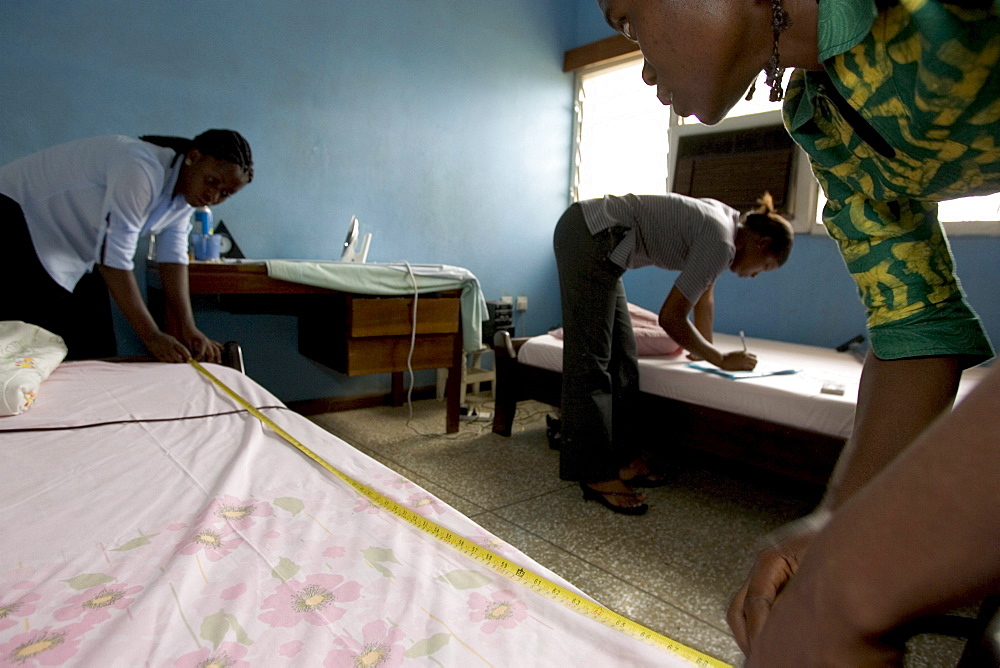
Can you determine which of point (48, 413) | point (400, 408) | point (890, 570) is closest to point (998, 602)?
point (890, 570)

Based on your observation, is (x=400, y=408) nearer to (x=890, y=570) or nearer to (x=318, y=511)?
(x=318, y=511)

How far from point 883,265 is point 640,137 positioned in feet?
11.6

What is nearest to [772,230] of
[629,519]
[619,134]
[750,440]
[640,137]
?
[750,440]

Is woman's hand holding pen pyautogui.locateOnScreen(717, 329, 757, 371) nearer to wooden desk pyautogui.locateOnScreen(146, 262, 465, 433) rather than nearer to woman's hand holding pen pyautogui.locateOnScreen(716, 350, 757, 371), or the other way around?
woman's hand holding pen pyautogui.locateOnScreen(716, 350, 757, 371)

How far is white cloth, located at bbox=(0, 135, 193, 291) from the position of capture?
1739 mm

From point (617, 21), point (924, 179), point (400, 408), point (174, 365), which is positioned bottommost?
point (400, 408)

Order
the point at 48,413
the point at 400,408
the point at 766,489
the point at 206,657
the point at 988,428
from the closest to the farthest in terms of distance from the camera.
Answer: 1. the point at 988,428
2. the point at 206,657
3. the point at 48,413
4. the point at 766,489
5. the point at 400,408

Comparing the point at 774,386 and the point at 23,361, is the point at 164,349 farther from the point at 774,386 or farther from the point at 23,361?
the point at 774,386

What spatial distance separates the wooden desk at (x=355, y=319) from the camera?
2.29 meters

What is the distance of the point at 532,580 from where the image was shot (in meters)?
0.66

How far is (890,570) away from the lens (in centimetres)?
22

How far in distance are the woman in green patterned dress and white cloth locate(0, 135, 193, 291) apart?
1614 mm

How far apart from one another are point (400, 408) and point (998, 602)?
318 cm

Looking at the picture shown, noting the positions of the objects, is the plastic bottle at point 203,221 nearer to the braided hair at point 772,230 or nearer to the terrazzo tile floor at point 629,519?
the terrazzo tile floor at point 629,519
